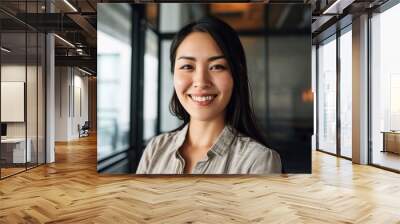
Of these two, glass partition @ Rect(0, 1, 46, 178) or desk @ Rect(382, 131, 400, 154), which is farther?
desk @ Rect(382, 131, 400, 154)

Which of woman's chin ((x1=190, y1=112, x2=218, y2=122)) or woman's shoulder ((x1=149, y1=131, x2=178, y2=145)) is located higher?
woman's chin ((x1=190, y1=112, x2=218, y2=122))

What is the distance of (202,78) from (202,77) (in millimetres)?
15

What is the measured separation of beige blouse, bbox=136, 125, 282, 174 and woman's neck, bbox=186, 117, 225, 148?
8cm

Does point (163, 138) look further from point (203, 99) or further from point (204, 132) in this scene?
point (203, 99)

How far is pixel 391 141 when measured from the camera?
7191 mm

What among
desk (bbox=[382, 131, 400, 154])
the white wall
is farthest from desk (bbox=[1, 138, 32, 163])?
the white wall

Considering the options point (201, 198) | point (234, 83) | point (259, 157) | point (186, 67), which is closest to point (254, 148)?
point (259, 157)

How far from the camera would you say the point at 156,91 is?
235 inches

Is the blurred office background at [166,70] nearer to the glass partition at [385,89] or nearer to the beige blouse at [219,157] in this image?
the beige blouse at [219,157]

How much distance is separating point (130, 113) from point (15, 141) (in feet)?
7.64

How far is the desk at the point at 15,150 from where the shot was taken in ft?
21.0

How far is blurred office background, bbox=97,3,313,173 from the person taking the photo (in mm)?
5938

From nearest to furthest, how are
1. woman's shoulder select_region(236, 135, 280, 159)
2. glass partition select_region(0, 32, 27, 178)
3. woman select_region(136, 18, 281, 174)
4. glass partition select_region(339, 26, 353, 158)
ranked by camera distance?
1. woman select_region(136, 18, 281, 174)
2. woman's shoulder select_region(236, 135, 280, 159)
3. glass partition select_region(0, 32, 27, 178)
4. glass partition select_region(339, 26, 353, 158)

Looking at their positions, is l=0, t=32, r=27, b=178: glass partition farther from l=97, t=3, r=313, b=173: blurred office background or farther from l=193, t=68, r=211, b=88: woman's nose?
l=193, t=68, r=211, b=88: woman's nose
